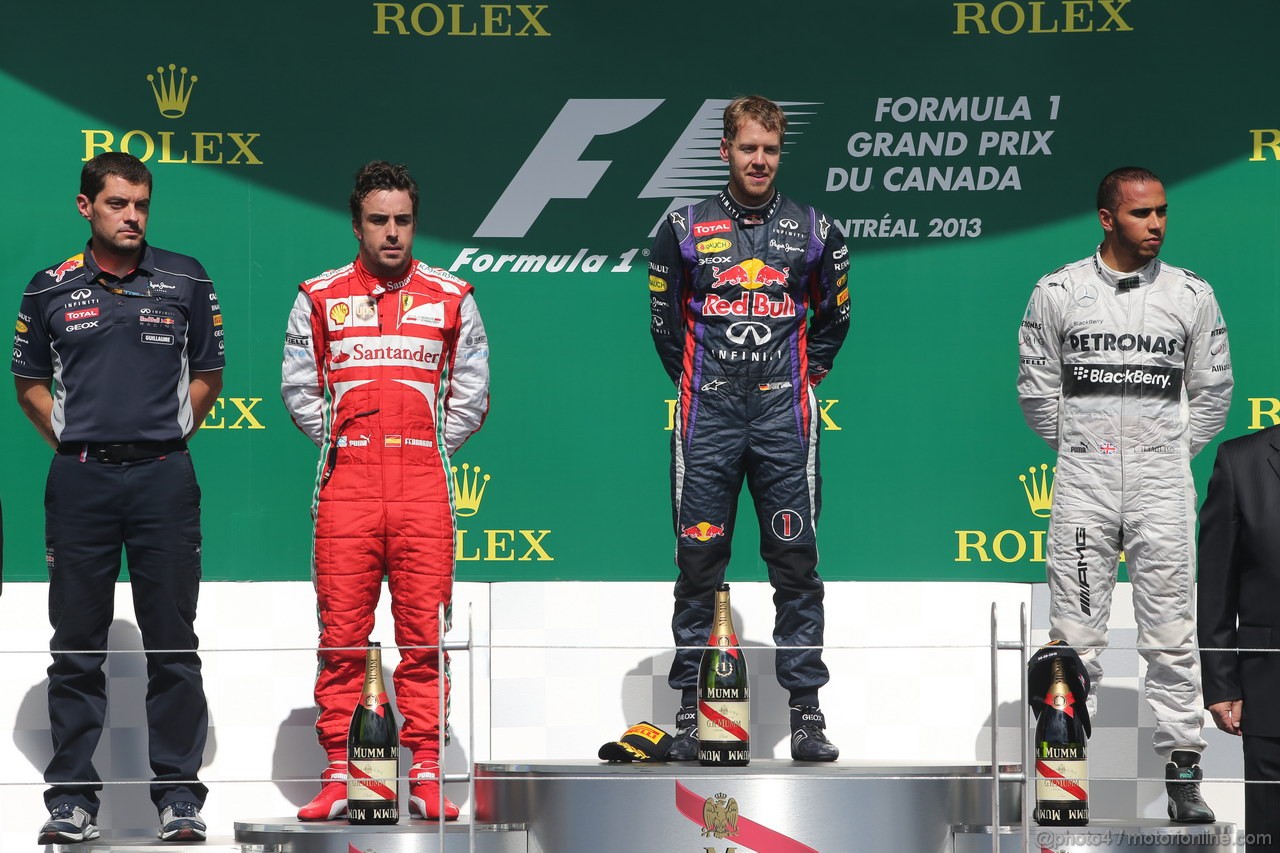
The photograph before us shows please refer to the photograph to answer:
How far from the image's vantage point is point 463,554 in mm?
5672

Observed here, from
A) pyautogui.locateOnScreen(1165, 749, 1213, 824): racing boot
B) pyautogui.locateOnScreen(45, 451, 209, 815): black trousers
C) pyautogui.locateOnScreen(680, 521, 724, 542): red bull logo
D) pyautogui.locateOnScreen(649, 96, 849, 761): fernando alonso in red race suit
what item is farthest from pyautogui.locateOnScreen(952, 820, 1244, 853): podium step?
pyautogui.locateOnScreen(45, 451, 209, 815): black trousers

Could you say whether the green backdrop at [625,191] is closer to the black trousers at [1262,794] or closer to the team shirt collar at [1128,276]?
the team shirt collar at [1128,276]

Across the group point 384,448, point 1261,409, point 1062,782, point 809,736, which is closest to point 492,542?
point 384,448

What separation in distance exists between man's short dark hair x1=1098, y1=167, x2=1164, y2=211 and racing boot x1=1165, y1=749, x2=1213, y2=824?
4.63 feet

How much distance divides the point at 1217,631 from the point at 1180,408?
1.11 metres

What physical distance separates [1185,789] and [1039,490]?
4.25 ft

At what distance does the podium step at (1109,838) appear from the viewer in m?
4.13

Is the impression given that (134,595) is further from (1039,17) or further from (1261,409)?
(1261,409)

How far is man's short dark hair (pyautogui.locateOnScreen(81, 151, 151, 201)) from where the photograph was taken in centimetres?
465

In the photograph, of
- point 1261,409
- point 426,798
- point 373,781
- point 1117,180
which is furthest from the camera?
point 1261,409

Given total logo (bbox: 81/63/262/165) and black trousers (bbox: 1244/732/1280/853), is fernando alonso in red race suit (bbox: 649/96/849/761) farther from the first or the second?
total logo (bbox: 81/63/262/165)

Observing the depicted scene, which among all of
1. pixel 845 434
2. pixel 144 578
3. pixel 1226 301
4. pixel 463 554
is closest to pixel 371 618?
pixel 144 578

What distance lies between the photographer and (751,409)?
4676 millimetres

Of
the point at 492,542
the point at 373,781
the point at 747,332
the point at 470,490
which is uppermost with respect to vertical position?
the point at 747,332
